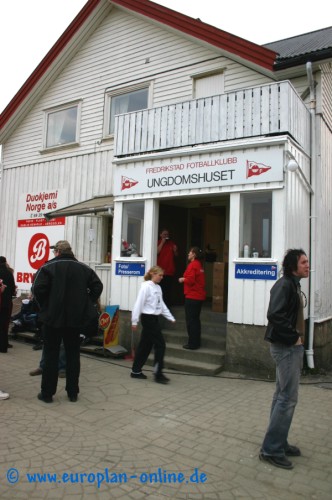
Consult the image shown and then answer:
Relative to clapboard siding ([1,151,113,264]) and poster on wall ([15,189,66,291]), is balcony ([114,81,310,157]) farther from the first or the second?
poster on wall ([15,189,66,291])

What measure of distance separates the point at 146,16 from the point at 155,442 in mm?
10162

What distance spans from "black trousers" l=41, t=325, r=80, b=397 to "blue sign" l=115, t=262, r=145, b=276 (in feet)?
9.69

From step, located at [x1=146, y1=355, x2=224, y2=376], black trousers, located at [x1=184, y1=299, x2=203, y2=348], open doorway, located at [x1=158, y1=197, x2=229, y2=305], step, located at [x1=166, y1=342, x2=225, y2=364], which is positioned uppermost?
open doorway, located at [x1=158, y1=197, x2=229, y2=305]

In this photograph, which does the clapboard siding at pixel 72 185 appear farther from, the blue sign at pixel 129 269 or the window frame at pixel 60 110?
the blue sign at pixel 129 269

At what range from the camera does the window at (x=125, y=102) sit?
35.5ft

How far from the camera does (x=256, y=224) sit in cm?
693

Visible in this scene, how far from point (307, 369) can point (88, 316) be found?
Result: 3919 millimetres

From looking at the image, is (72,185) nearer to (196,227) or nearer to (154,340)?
(196,227)

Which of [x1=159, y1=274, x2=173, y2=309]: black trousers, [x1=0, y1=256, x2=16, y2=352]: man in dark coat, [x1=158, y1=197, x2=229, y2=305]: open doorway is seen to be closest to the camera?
[x1=0, y1=256, x2=16, y2=352]: man in dark coat

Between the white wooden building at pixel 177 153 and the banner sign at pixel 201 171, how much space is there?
2cm

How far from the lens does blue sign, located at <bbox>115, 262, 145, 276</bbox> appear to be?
26.4 feet

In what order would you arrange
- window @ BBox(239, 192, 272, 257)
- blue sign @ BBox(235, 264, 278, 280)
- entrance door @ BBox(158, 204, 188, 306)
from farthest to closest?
1. entrance door @ BBox(158, 204, 188, 306)
2. window @ BBox(239, 192, 272, 257)
3. blue sign @ BBox(235, 264, 278, 280)

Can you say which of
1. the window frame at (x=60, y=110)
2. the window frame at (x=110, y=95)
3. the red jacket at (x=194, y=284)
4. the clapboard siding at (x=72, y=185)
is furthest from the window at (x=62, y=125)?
the red jacket at (x=194, y=284)

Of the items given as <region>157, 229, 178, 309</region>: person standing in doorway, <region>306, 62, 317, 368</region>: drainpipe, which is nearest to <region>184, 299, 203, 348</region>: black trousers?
<region>157, 229, 178, 309</region>: person standing in doorway
